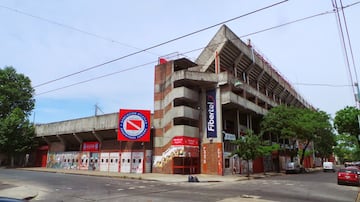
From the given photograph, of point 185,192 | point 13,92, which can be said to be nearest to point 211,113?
point 185,192

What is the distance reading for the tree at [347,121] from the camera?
5275 centimetres

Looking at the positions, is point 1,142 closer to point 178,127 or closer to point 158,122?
point 158,122

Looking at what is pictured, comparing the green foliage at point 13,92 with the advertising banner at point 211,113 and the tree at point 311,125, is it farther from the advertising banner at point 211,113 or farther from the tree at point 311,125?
the tree at point 311,125

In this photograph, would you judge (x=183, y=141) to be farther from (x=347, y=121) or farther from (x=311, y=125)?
(x=347, y=121)

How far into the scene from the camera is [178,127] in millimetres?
34281

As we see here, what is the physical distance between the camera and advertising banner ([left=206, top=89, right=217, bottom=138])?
115 ft

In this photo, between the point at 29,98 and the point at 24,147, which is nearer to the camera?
the point at 24,147

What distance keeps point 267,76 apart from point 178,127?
24.8 metres

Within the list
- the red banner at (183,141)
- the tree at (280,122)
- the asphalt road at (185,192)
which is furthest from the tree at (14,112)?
the tree at (280,122)

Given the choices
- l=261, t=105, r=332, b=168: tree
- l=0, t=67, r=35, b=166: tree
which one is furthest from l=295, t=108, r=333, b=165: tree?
l=0, t=67, r=35, b=166: tree

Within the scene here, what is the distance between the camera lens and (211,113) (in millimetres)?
35750

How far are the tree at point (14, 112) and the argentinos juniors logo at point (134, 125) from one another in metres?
23.3

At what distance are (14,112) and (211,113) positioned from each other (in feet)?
120

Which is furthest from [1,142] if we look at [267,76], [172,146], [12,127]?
[267,76]
